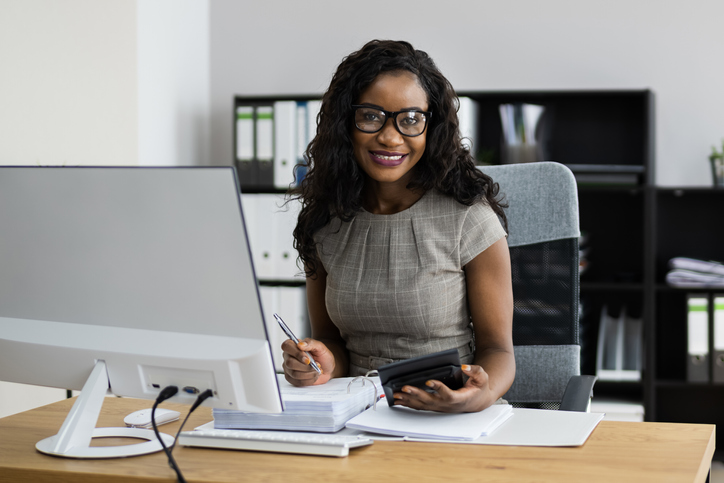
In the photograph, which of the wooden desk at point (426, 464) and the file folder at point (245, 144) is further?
the file folder at point (245, 144)

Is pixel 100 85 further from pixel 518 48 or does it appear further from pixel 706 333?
pixel 706 333

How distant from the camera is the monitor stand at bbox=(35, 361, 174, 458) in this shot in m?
0.96

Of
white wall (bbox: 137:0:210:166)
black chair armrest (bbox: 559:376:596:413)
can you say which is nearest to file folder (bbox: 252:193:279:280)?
white wall (bbox: 137:0:210:166)

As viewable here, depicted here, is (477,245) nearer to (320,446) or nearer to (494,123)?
(320,446)

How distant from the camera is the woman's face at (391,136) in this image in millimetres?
1379

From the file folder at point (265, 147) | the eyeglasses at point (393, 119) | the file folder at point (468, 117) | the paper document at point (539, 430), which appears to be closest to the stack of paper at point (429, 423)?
the paper document at point (539, 430)

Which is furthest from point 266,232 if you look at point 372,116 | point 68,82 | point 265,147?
point 372,116

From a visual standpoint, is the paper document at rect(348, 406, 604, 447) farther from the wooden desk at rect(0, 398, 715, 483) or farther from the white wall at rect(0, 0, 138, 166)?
the white wall at rect(0, 0, 138, 166)

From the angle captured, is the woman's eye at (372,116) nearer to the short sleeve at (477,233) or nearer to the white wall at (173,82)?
the short sleeve at (477,233)

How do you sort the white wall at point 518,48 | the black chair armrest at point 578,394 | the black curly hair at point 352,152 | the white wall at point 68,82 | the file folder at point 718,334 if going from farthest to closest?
1. the white wall at point 518,48
2. the file folder at point 718,334
3. the white wall at point 68,82
4. the black curly hair at point 352,152
5. the black chair armrest at point 578,394

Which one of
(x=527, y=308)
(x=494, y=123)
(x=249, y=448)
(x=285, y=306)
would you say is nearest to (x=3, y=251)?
(x=249, y=448)

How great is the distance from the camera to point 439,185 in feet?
4.70

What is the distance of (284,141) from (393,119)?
1722mm

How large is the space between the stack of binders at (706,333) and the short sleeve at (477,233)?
1660 mm
